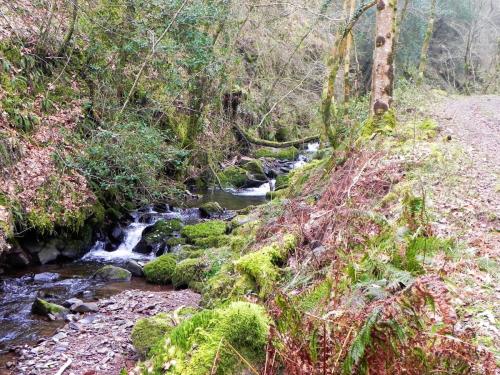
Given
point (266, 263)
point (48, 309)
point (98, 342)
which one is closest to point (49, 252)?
point (48, 309)

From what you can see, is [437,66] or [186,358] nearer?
[186,358]

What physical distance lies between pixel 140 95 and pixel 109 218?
380 cm

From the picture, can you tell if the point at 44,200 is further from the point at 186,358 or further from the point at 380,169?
the point at 186,358

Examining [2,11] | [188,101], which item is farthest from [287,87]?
[2,11]

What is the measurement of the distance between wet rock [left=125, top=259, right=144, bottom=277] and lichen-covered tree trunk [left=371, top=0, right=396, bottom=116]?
20.3 ft

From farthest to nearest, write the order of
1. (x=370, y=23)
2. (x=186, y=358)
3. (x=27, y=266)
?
(x=370, y=23), (x=27, y=266), (x=186, y=358)

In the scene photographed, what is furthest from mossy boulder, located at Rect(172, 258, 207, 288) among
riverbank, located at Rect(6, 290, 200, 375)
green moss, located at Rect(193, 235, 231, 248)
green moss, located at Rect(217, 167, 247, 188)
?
green moss, located at Rect(217, 167, 247, 188)

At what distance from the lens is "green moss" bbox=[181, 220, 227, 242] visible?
1177 centimetres

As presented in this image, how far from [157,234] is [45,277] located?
335 centimetres

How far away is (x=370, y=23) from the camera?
96.2 ft

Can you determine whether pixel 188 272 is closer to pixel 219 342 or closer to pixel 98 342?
pixel 98 342

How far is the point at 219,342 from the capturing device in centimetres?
287

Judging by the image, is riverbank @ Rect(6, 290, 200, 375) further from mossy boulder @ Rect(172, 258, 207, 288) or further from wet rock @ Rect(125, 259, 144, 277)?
wet rock @ Rect(125, 259, 144, 277)

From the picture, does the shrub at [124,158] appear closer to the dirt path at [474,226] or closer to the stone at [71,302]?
the stone at [71,302]
